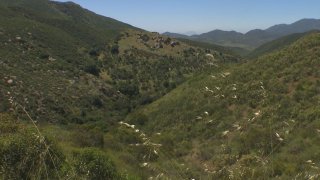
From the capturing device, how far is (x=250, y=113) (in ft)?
87.5

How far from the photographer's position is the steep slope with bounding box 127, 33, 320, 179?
1770cm

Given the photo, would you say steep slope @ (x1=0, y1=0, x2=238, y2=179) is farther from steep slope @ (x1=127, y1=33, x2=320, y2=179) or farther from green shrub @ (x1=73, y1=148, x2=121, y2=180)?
steep slope @ (x1=127, y1=33, x2=320, y2=179)

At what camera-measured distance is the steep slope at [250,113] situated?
1770 centimetres

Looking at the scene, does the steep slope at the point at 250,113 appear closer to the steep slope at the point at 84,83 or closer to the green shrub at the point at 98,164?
the steep slope at the point at 84,83

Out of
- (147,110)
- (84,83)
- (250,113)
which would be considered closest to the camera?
(250,113)

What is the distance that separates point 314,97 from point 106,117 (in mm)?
26638

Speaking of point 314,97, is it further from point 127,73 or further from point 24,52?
point 127,73

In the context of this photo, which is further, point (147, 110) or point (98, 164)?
point (147, 110)

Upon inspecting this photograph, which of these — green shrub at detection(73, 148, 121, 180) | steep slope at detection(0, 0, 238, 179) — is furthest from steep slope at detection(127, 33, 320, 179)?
green shrub at detection(73, 148, 121, 180)

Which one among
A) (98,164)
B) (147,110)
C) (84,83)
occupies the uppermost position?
(98,164)

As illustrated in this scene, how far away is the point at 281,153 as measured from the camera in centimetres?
1717

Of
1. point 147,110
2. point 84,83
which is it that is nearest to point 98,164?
point 147,110

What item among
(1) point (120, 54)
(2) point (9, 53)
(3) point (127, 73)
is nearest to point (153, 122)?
Answer: (2) point (9, 53)

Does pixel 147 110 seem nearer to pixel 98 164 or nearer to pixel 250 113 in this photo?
pixel 250 113
